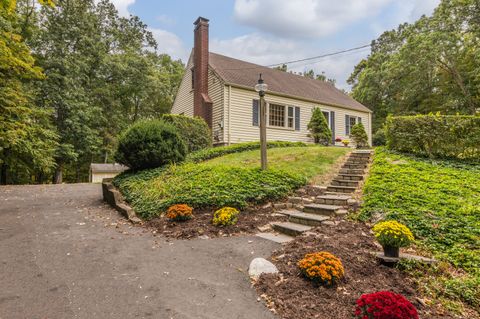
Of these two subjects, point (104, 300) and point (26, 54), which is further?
point (26, 54)

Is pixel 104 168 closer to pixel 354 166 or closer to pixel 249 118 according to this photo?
pixel 249 118

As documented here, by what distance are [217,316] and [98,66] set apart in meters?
20.9

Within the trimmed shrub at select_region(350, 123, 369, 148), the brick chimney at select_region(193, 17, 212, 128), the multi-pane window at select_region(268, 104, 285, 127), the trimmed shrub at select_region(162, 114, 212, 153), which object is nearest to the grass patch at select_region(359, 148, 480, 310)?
the trimmed shrub at select_region(162, 114, 212, 153)

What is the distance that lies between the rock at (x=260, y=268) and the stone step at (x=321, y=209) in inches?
93.6

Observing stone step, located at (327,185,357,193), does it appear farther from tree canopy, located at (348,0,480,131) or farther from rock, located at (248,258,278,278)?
tree canopy, located at (348,0,480,131)

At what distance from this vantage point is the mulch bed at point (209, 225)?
5039mm

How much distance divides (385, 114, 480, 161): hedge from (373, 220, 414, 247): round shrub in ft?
19.6

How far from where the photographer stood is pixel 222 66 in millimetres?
15820

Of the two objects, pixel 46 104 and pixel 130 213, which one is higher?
pixel 46 104

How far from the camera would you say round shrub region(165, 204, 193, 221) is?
5.51 m

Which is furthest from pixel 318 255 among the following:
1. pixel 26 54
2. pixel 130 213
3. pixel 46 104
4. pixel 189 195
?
pixel 46 104

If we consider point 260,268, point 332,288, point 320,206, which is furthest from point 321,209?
point 332,288

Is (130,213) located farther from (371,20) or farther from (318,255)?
(371,20)

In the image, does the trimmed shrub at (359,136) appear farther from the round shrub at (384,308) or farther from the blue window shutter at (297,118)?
the round shrub at (384,308)
